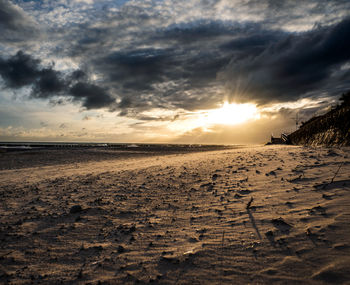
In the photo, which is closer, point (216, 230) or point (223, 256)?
point (223, 256)

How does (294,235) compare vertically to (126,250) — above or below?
above

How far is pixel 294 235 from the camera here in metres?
3.22

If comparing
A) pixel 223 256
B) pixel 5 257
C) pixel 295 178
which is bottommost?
pixel 5 257

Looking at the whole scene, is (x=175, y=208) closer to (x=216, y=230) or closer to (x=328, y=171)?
(x=216, y=230)

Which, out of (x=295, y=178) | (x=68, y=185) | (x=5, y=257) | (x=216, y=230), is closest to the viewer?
(x=5, y=257)

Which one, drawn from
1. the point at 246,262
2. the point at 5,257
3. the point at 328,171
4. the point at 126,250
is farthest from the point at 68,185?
the point at 328,171

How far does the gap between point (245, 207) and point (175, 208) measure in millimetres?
1834

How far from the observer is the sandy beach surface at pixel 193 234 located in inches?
107

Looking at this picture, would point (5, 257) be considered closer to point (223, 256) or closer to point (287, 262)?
point (223, 256)

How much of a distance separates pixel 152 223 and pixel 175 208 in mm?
978

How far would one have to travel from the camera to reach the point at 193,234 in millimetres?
3781

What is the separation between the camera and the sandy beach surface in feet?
8.94

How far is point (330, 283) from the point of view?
2.28m

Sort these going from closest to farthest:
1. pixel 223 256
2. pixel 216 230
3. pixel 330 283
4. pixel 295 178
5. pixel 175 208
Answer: pixel 330 283, pixel 223 256, pixel 216 230, pixel 175 208, pixel 295 178
